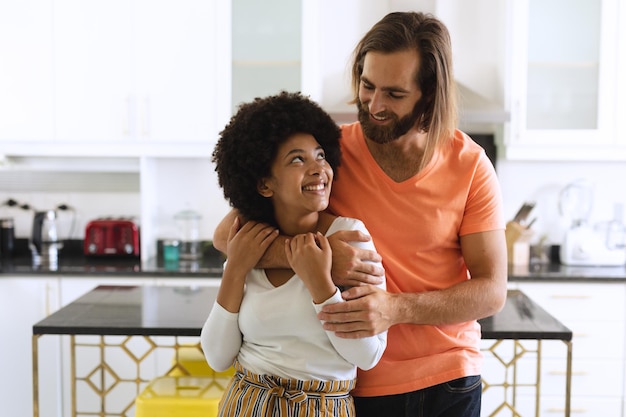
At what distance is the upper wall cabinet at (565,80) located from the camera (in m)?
3.25

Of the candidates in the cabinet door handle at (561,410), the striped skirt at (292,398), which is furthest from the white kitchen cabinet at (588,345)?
the striped skirt at (292,398)

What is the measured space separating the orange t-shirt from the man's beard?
6cm

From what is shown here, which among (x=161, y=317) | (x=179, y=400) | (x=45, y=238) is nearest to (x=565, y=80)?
(x=161, y=317)

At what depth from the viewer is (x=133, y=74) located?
3273mm

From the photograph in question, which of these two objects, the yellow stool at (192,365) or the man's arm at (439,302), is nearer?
the man's arm at (439,302)

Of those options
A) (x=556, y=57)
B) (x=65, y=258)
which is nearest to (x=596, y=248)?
(x=556, y=57)

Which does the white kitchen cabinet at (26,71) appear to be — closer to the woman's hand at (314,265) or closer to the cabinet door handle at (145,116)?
the cabinet door handle at (145,116)

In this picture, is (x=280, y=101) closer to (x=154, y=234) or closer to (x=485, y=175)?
(x=485, y=175)

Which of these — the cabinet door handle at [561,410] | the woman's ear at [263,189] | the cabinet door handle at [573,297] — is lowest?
the cabinet door handle at [561,410]

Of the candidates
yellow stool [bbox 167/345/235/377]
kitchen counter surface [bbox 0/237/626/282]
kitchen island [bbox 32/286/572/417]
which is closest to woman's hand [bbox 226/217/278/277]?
kitchen island [bbox 32/286/572/417]

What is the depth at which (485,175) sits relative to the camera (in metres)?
1.47

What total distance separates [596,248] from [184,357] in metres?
2.14

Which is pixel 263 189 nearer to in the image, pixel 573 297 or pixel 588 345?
pixel 573 297

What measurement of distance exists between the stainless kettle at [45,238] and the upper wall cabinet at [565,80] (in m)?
2.25
